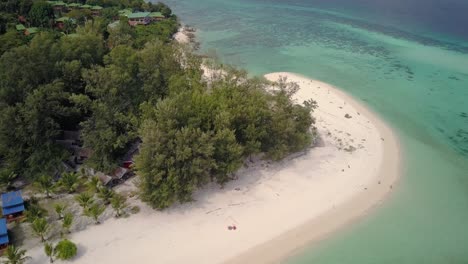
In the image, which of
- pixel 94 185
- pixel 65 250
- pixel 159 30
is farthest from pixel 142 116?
pixel 159 30

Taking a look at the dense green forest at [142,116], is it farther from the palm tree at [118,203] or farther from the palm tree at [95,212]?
the palm tree at [95,212]

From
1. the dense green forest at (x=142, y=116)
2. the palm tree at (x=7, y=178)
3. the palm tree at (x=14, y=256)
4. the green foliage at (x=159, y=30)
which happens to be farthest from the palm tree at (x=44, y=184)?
the green foliage at (x=159, y=30)

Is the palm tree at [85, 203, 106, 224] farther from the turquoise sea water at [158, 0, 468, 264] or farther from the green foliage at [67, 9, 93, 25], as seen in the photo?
the green foliage at [67, 9, 93, 25]

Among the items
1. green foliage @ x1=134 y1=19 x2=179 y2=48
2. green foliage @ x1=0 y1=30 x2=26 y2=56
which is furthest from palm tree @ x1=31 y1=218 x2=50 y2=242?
green foliage @ x1=134 y1=19 x2=179 y2=48

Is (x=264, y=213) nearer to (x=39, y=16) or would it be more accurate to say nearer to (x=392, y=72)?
(x=392, y=72)

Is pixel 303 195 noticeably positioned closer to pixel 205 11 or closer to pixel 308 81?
pixel 308 81

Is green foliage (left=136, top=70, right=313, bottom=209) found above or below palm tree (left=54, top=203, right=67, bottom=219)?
above
